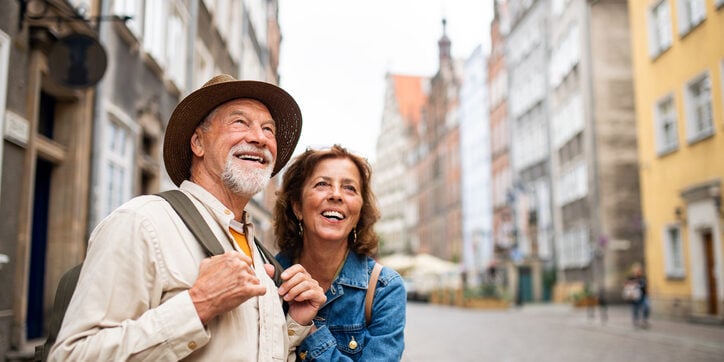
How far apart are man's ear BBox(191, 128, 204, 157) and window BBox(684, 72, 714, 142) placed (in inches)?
758

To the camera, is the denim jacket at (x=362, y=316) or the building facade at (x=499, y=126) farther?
the building facade at (x=499, y=126)

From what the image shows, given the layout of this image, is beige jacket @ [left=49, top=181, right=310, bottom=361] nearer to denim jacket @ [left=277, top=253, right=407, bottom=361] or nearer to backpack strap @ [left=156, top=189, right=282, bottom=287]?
backpack strap @ [left=156, top=189, right=282, bottom=287]

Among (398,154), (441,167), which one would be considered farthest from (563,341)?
(398,154)

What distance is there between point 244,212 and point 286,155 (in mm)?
536

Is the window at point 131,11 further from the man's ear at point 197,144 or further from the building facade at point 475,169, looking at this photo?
the building facade at point 475,169

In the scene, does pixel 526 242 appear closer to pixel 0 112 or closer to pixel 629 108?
pixel 629 108

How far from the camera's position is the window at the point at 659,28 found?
2202 cm

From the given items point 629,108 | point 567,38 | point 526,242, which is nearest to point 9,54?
point 629,108

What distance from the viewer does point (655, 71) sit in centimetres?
2270

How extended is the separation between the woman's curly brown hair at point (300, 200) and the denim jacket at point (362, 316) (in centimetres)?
21

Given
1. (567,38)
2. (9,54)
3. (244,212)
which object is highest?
(567,38)

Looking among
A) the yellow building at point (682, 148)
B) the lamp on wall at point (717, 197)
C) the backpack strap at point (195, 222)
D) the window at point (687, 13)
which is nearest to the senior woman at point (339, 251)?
the backpack strap at point (195, 222)

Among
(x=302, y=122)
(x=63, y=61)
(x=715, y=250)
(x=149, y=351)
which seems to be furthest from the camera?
(x=715, y=250)

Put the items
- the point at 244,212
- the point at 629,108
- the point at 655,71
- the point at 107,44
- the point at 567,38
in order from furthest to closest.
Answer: the point at 567,38
the point at 629,108
the point at 655,71
the point at 107,44
the point at 244,212
